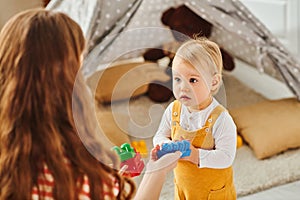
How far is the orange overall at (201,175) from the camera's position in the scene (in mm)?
1505

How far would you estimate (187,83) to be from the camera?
141 centimetres

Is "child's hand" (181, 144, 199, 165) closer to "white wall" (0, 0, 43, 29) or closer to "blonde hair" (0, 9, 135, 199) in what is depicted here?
"blonde hair" (0, 9, 135, 199)

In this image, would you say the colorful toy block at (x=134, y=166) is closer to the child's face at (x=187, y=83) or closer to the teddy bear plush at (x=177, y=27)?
the child's face at (x=187, y=83)

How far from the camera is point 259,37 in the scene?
100 inches

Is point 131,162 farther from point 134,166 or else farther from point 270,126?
point 270,126

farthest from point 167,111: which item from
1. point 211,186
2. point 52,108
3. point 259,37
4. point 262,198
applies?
point 259,37

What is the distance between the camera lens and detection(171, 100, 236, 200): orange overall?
1.50 m

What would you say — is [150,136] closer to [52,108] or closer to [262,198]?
[52,108]

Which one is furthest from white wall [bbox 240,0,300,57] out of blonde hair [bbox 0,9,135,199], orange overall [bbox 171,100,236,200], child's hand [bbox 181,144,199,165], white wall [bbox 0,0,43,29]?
blonde hair [bbox 0,9,135,199]

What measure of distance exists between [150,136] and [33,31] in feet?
1.36

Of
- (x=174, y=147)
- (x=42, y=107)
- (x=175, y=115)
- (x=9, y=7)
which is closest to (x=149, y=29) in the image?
(x=175, y=115)

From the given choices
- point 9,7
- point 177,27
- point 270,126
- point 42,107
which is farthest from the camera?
point 9,7

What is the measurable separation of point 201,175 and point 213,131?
12cm

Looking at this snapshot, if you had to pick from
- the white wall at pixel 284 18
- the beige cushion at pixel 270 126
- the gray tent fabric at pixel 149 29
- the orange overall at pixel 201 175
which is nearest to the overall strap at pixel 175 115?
the orange overall at pixel 201 175
